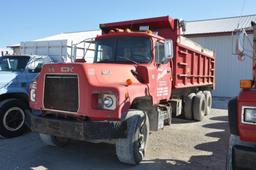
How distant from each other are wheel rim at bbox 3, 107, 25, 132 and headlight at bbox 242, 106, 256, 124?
19.2 ft

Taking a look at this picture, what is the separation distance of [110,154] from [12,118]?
3024mm

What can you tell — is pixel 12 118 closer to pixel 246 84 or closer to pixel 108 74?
pixel 108 74

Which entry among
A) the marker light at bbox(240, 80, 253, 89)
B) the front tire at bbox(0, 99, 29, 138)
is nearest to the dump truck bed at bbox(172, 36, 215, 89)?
the marker light at bbox(240, 80, 253, 89)

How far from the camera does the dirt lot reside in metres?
5.38

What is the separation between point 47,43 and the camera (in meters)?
9.97

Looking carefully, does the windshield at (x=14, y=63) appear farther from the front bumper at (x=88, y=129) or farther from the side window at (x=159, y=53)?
the side window at (x=159, y=53)

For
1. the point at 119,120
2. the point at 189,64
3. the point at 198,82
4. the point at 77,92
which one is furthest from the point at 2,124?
the point at 198,82

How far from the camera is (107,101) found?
4.78m

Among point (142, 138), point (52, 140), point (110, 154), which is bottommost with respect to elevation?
point (110, 154)

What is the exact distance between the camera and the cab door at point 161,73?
6.36 meters

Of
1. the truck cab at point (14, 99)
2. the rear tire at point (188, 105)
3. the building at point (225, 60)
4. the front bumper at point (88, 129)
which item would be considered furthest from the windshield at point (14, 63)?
the building at point (225, 60)

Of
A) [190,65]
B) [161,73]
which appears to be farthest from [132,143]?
[190,65]

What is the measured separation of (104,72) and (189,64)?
14.8ft

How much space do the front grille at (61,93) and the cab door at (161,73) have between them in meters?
2.08
